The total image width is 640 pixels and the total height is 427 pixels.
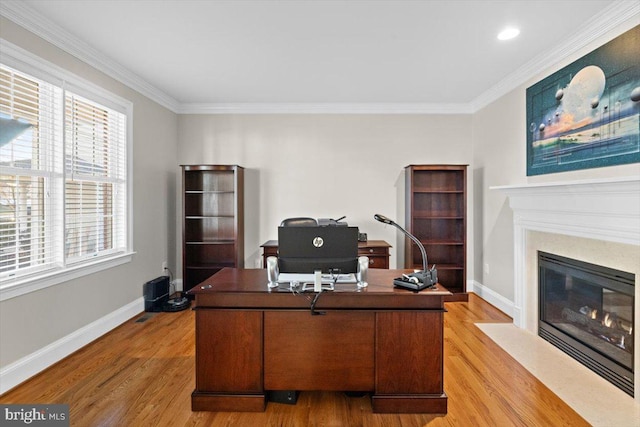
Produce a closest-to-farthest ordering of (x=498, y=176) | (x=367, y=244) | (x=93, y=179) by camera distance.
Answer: (x=93, y=179) < (x=498, y=176) < (x=367, y=244)

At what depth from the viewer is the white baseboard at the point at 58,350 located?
7.56 ft

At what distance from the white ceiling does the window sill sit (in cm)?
188

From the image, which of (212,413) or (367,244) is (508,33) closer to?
(367,244)

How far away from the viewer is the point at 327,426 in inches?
75.8

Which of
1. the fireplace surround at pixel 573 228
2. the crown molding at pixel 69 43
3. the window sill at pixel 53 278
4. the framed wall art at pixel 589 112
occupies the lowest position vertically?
the window sill at pixel 53 278

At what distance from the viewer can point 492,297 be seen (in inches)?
165

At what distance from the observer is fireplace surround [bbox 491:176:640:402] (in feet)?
7.23

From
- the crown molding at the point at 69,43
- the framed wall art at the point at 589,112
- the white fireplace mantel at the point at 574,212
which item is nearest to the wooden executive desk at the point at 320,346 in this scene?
the white fireplace mantel at the point at 574,212

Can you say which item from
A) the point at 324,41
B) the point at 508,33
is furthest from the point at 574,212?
the point at 324,41

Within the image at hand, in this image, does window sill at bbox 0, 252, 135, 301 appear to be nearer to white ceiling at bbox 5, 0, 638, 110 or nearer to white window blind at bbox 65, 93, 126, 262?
white window blind at bbox 65, 93, 126, 262

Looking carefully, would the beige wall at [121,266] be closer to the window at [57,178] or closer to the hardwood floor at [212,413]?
the window at [57,178]

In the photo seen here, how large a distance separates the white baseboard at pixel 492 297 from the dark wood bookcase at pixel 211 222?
3.21 meters

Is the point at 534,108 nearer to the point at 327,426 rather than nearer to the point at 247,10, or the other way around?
the point at 247,10

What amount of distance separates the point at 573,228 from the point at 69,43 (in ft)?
14.3
